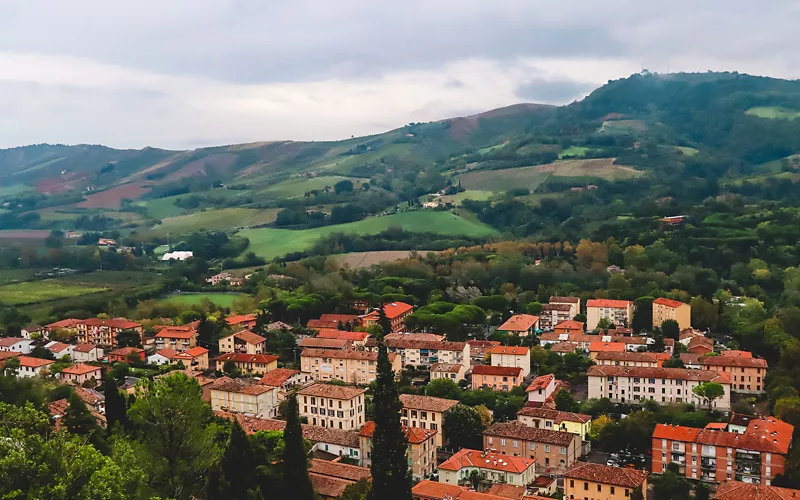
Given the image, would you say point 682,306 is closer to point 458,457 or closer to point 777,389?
point 777,389

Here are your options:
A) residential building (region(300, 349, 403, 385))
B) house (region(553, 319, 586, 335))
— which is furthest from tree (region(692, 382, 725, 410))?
residential building (region(300, 349, 403, 385))

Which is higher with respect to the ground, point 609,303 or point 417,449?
point 609,303

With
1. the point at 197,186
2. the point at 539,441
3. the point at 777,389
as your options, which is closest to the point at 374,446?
the point at 539,441

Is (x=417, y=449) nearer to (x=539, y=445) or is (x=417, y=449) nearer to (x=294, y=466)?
(x=539, y=445)

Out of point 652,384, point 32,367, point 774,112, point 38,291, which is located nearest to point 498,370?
point 652,384

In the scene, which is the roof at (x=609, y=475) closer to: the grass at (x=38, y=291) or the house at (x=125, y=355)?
the house at (x=125, y=355)

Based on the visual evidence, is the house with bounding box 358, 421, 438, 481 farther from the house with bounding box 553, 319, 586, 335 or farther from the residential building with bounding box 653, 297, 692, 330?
the residential building with bounding box 653, 297, 692, 330
